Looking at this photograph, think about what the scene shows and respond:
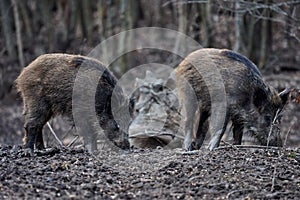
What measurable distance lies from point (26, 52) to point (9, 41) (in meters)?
1.34

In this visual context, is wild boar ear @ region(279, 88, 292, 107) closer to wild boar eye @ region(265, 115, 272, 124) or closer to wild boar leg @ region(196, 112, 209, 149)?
wild boar eye @ region(265, 115, 272, 124)

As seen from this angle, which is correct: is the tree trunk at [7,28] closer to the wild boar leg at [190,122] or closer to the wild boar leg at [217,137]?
the wild boar leg at [190,122]

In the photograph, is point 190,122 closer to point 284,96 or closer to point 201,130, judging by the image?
point 201,130

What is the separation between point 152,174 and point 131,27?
12634 millimetres

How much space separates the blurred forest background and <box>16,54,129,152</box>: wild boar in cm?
527

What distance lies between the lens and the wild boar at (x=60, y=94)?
26.0ft

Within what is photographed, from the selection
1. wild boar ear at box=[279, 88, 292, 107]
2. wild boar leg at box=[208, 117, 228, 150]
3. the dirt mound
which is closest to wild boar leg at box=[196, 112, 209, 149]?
wild boar leg at box=[208, 117, 228, 150]

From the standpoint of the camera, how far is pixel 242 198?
5699mm

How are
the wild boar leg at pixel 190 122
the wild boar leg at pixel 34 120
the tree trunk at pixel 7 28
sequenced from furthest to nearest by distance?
the tree trunk at pixel 7 28
the wild boar leg at pixel 190 122
the wild boar leg at pixel 34 120

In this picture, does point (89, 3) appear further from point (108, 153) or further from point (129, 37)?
point (108, 153)

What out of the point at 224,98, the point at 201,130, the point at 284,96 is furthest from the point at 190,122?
the point at 284,96

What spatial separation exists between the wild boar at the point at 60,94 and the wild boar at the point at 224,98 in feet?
3.29

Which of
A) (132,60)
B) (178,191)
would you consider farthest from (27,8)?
(178,191)

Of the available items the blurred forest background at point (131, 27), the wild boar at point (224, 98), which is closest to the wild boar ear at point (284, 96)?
the wild boar at point (224, 98)
